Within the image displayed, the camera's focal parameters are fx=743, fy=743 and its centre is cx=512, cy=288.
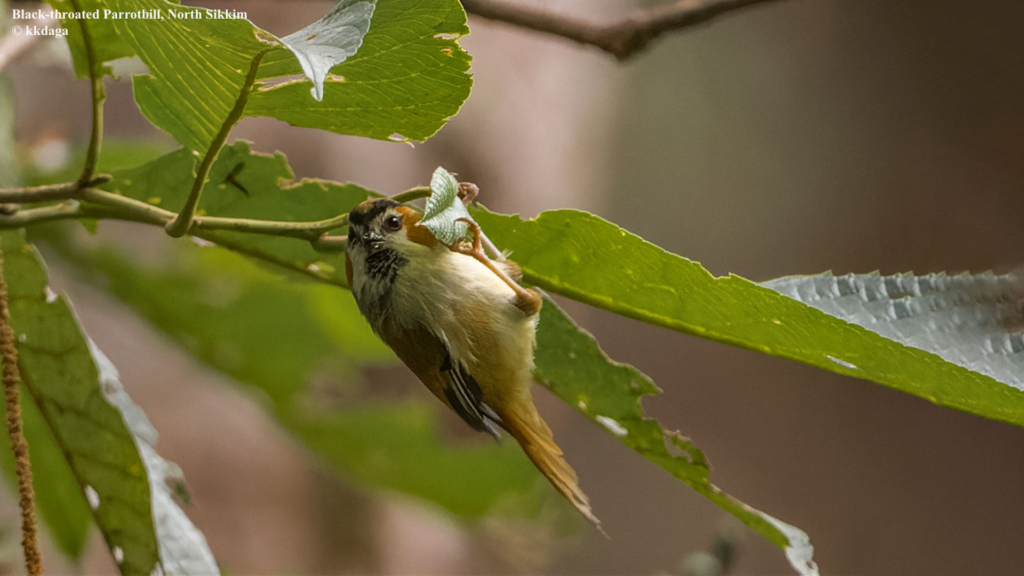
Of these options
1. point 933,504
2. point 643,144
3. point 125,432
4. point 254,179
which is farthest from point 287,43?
point 643,144

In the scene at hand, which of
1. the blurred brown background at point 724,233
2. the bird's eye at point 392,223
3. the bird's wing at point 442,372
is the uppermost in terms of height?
the bird's eye at point 392,223

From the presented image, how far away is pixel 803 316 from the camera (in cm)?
53

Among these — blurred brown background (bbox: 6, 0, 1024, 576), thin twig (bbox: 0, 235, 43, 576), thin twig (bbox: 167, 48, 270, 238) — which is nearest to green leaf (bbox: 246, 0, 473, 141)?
thin twig (bbox: 167, 48, 270, 238)

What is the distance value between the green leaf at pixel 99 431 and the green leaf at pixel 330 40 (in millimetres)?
464

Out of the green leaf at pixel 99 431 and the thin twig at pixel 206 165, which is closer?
the thin twig at pixel 206 165

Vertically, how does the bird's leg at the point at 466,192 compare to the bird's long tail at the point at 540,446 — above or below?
above

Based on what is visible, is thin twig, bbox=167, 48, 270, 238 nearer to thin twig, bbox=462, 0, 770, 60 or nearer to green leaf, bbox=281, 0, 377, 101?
green leaf, bbox=281, 0, 377, 101

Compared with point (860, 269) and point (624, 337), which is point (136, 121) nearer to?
point (624, 337)

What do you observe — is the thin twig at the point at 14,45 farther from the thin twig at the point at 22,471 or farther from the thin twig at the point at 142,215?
the thin twig at the point at 22,471

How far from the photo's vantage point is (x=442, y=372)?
2.22 ft

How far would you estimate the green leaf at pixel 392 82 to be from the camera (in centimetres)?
46

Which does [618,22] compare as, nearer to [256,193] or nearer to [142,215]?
[256,193]

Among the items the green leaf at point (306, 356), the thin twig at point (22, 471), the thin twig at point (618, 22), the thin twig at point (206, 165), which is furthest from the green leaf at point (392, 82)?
the green leaf at point (306, 356)

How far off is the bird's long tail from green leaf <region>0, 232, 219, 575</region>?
30 cm
